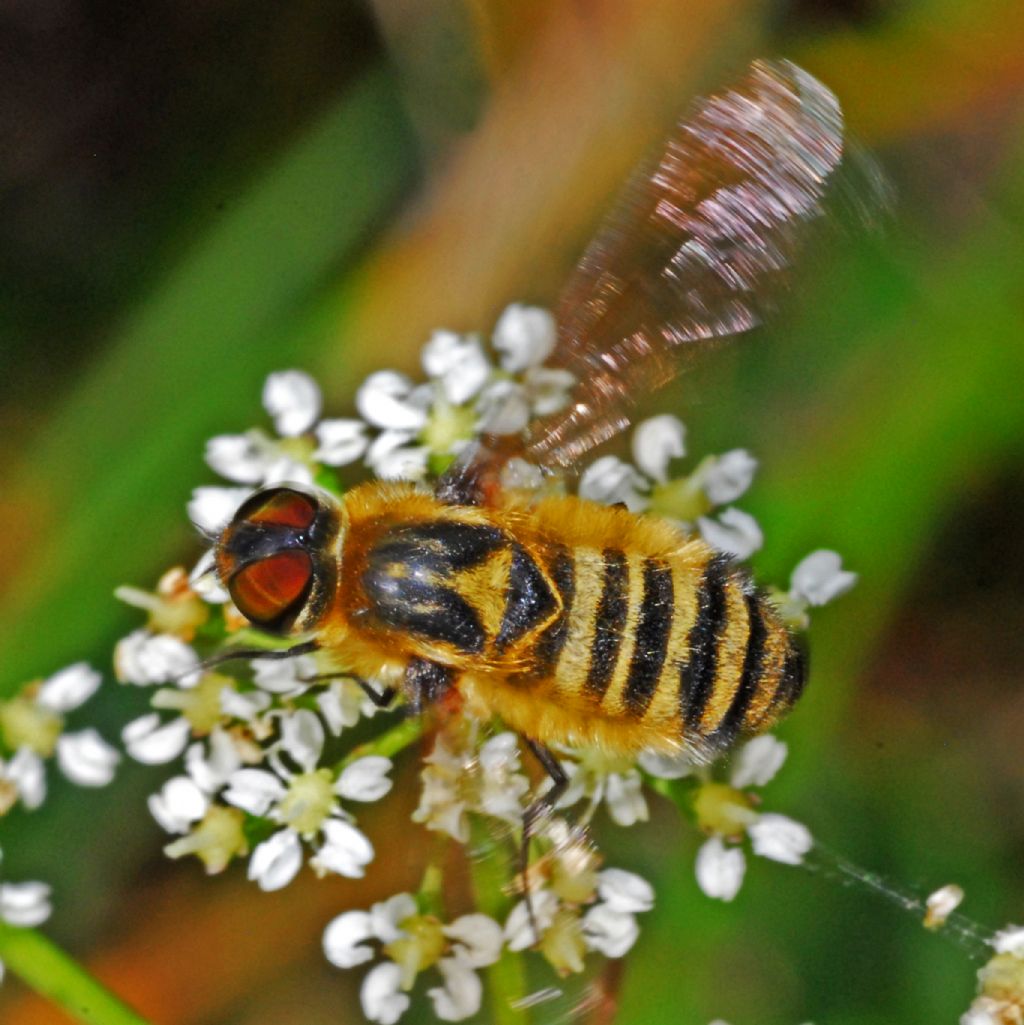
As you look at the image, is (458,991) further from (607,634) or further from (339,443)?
(339,443)

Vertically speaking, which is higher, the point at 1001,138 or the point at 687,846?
the point at 1001,138

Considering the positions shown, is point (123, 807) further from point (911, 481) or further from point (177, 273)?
point (911, 481)

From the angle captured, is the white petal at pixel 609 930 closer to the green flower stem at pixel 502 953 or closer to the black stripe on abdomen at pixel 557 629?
the green flower stem at pixel 502 953

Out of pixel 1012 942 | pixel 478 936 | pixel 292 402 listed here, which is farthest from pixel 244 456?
pixel 1012 942

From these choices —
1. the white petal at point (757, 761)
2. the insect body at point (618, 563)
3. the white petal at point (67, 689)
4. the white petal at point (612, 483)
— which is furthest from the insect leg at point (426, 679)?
the white petal at point (67, 689)

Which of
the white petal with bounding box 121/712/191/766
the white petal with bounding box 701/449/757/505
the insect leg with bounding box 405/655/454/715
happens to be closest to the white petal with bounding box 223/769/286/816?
the white petal with bounding box 121/712/191/766

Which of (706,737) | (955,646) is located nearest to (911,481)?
(955,646)

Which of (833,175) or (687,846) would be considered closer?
(833,175)
